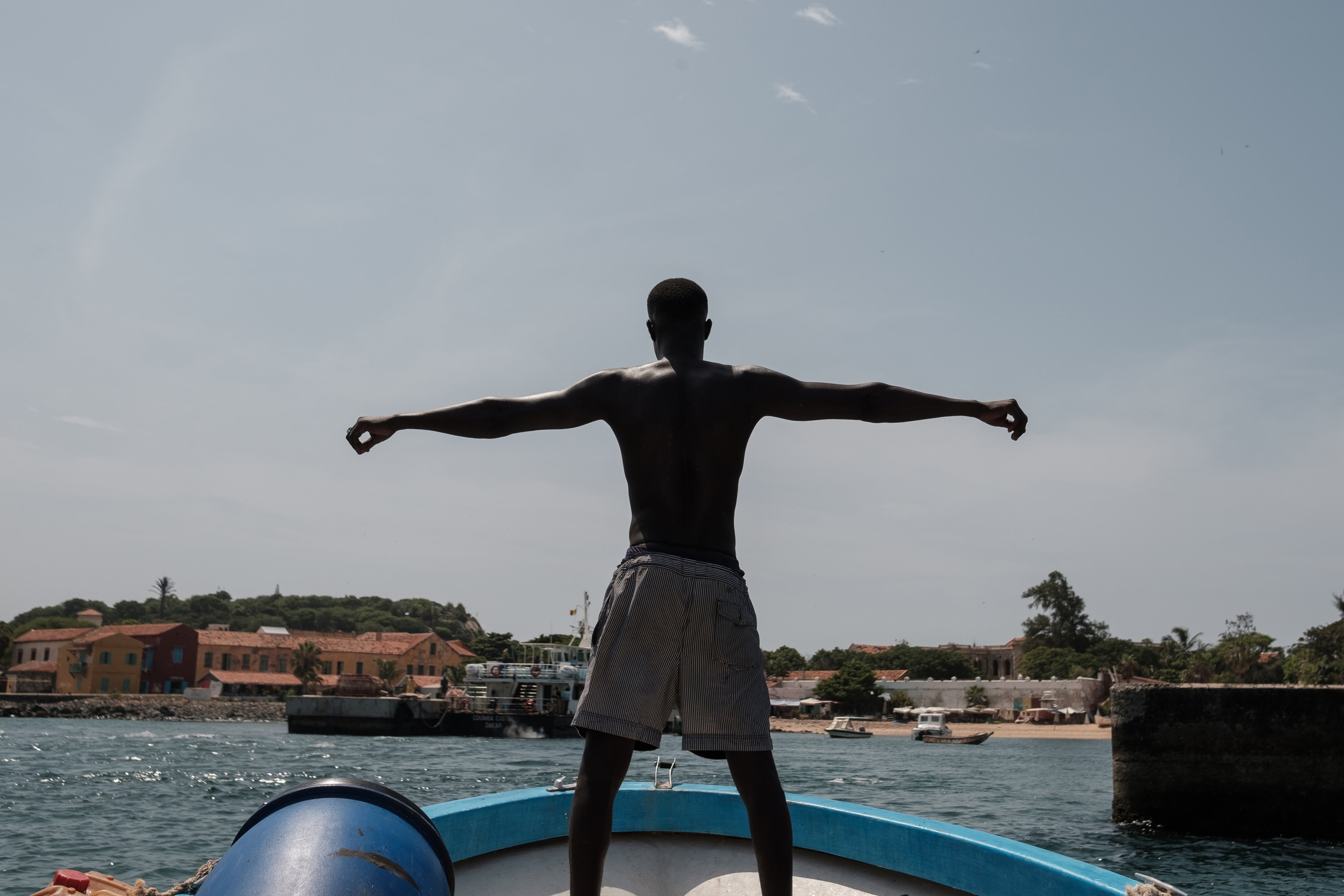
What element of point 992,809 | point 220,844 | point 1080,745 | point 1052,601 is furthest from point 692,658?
point 1052,601

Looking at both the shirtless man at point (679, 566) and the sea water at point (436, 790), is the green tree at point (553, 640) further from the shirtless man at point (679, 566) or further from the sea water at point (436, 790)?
the shirtless man at point (679, 566)

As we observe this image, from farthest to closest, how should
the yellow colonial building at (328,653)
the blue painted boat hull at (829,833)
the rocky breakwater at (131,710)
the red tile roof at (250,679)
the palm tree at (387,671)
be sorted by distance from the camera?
the palm tree at (387,671) → the yellow colonial building at (328,653) → the red tile roof at (250,679) → the rocky breakwater at (131,710) → the blue painted boat hull at (829,833)

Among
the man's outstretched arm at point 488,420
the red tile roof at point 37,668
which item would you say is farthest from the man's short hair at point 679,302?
the red tile roof at point 37,668

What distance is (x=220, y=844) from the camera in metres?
12.1

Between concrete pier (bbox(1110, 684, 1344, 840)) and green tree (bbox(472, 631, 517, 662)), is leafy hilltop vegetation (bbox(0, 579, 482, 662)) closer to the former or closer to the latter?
green tree (bbox(472, 631, 517, 662))

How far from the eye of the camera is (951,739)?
56.5 meters

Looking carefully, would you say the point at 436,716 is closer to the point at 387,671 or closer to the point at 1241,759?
the point at 387,671

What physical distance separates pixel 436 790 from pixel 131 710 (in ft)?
187

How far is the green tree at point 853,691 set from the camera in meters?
79.5

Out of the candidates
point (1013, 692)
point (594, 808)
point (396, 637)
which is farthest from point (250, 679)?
point (594, 808)

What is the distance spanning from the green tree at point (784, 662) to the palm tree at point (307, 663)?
3978 centimetres

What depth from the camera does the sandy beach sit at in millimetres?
63938

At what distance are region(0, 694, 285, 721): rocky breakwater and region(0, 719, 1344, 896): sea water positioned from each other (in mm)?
18319

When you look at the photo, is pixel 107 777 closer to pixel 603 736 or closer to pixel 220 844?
pixel 220 844
